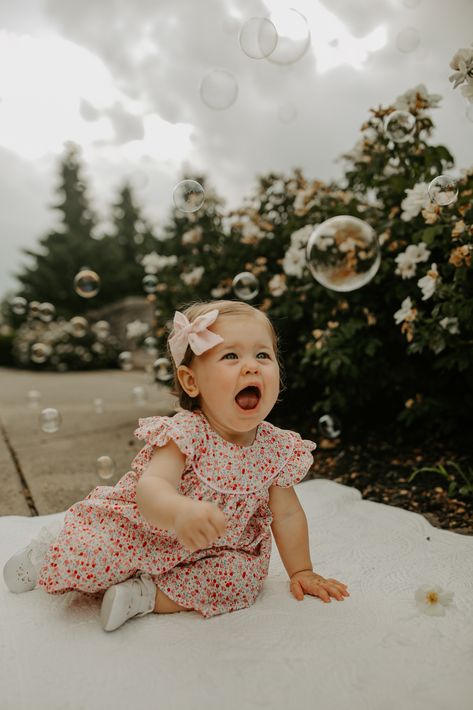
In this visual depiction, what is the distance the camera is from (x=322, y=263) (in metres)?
2.63

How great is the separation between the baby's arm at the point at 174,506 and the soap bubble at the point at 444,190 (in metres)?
1.50

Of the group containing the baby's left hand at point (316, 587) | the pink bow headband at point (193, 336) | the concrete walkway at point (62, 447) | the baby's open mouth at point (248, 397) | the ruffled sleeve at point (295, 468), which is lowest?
the concrete walkway at point (62, 447)

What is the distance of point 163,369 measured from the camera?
377cm

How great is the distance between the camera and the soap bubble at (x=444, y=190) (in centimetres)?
225

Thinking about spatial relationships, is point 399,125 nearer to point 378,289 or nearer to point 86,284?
point 378,289

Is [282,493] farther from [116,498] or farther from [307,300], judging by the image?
[307,300]

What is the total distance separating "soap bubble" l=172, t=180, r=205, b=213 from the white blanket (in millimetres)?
2030

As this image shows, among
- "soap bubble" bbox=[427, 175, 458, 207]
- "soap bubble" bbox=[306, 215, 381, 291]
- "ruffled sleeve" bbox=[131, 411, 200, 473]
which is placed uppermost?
"soap bubble" bbox=[427, 175, 458, 207]

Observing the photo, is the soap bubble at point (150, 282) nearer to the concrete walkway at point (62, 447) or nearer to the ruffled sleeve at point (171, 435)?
the concrete walkway at point (62, 447)

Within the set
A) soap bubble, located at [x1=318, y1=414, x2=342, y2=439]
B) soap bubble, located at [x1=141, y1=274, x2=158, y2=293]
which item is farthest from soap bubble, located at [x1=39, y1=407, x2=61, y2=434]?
soap bubble, located at [x1=318, y1=414, x2=342, y2=439]

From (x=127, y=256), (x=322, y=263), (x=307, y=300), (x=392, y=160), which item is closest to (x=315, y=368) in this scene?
(x=307, y=300)

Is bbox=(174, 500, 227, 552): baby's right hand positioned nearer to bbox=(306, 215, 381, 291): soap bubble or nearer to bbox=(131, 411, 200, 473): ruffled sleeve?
bbox=(131, 411, 200, 473): ruffled sleeve

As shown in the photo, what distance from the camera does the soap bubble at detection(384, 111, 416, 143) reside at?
264cm

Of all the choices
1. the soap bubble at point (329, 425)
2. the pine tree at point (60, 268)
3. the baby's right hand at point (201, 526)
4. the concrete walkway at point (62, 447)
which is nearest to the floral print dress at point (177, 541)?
the baby's right hand at point (201, 526)
